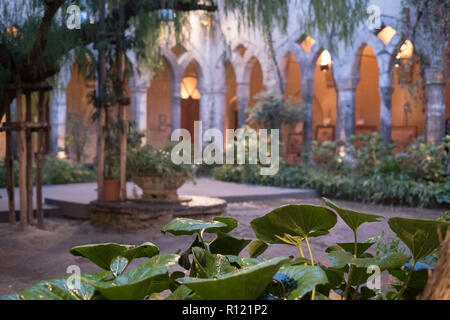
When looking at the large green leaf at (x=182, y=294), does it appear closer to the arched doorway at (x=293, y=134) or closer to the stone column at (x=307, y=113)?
the stone column at (x=307, y=113)

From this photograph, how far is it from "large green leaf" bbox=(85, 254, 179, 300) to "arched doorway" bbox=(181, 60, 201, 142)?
61.4 feet

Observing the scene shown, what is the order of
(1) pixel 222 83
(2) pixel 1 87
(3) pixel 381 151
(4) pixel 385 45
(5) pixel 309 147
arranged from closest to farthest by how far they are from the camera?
1. (2) pixel 1 87
2. (3) pixel 381 151
3. (4) pixel 385 45
4. (5) pixel 309 147
5. (1) pixel 222 83

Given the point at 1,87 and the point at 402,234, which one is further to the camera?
the point at 1,87

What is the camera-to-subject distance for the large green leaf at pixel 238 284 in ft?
2.46

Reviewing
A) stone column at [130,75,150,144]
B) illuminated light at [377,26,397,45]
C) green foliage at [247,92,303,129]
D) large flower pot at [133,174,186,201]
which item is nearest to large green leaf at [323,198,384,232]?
large flower pot at [133,174,186,201]

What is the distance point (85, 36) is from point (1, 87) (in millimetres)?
1129

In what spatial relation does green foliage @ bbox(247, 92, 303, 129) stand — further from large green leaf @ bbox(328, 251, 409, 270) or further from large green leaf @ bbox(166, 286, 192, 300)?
large green leaf @ bbox(166, 286, 192, 300)

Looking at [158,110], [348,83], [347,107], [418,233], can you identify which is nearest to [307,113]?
[347,107]

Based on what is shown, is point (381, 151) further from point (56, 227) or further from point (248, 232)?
point (56, 227)

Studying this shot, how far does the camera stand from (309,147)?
45.4ft

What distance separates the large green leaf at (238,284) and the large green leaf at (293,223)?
27cm

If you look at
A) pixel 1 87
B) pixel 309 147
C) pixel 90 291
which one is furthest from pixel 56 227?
pixel 309 147

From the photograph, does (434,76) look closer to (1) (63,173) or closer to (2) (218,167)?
(2) (218,167)

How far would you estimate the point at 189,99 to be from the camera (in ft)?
66.1
